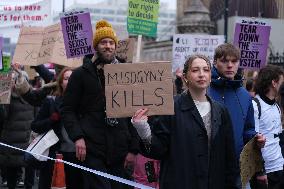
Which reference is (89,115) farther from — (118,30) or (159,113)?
(118,30)

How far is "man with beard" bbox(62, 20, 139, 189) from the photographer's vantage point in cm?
633

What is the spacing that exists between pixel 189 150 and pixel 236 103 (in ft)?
3.58

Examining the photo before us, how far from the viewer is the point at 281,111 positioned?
272 inches

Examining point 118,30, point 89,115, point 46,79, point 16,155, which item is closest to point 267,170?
point 89,115

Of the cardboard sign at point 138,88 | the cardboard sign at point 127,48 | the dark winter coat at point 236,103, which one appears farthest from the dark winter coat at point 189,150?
the cardboard sign at point 127,48

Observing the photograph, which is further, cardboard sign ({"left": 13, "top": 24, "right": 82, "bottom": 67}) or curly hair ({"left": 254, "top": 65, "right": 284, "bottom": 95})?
cardboard sign ({"left": 13, "top": 24, "right": 82, "bottom": 67})

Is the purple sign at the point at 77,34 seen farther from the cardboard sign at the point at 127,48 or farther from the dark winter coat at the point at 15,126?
the dark winter coat at the point at 15,126

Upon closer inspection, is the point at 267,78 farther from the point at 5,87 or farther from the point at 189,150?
the point at 5,87

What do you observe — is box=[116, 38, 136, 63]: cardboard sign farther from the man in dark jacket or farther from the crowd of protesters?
the man in dark jacket

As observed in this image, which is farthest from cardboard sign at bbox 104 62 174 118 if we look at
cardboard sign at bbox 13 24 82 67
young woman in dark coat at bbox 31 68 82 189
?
cardboard sign at bbox 13 24 82 67

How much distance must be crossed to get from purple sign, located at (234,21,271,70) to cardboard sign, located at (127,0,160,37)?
2621 millimetres

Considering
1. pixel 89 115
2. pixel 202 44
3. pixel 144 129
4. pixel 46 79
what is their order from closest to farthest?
pixel 144 129
pixel 89 115
pixel 46 79
pixel 202 44

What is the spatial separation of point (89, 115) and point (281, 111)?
1790mm

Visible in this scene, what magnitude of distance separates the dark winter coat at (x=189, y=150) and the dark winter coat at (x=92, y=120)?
136cm
